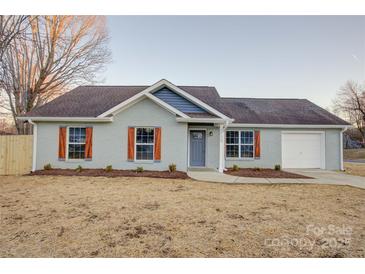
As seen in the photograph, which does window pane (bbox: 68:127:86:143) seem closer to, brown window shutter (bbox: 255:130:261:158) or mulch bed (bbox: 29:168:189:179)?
mulch bed (bbox: 29:168:189:179)

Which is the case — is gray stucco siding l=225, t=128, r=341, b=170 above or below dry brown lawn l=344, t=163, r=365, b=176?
above

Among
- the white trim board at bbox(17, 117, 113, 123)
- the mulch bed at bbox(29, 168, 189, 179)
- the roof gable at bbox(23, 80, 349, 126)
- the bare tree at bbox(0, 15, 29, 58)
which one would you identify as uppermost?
the bare tree at bbox(0, 15, 29, 58)

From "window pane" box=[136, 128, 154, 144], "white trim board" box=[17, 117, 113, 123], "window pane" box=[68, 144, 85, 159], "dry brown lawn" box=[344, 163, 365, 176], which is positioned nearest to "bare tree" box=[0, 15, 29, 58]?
"white trim board" box=[17, 117, 113, 123]

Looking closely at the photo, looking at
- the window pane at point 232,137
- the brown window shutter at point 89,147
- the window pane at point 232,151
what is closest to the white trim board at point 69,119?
the brown window shutter at point 89,147

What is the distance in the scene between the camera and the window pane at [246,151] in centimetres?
1155

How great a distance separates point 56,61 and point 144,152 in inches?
594

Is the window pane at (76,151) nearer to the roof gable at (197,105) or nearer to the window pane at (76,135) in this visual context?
the window pane at (76,135)

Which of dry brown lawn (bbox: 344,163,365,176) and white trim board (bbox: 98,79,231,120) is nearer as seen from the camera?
white trim board (bbox: 98,79,231,120)

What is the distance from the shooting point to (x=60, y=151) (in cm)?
1001

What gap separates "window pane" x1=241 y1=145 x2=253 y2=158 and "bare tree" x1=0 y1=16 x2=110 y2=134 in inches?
633

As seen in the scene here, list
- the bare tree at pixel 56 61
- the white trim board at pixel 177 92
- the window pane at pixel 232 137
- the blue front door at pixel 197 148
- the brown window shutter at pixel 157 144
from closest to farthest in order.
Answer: the white trim board at pixel 177 92, the brown window shutter at pixel 157 144, the blue front door at pixel 197 148, the window pane at pixel 232 137, the bare tree at pixel 56 61

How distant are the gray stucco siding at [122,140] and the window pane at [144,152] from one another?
31 centimetres

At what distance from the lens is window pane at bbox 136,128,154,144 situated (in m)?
9.99
